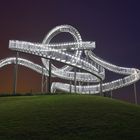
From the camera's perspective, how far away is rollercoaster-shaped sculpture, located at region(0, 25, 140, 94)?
6272 centimetres

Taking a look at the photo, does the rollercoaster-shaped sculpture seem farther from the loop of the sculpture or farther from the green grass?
the green grass

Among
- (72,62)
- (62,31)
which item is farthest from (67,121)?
(62,31)

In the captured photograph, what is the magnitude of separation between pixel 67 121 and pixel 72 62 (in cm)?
3695

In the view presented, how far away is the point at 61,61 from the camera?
61906mm

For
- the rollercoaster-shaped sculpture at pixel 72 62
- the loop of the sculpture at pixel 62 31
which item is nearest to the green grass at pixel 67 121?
the rollercoaster-shaped sculpture at pixel 72 62

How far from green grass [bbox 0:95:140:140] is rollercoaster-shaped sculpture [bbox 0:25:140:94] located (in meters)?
27.4

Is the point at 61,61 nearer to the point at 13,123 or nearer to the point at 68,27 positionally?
the point at 68,27

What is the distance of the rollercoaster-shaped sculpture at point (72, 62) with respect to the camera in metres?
62.7

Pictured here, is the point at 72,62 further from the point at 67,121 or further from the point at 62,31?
the point at 67,121

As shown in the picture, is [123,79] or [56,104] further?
[123,79]

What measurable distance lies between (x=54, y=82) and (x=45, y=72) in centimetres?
1310

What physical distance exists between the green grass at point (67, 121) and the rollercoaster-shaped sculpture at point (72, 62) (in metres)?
27.4

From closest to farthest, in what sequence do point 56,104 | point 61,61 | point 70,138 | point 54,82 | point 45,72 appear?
1. point 70,138
2. point 56,104
3. point 61,61
4. point 45,72
5. point 54,82

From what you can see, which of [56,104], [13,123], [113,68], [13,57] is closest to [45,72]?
[13,57]
